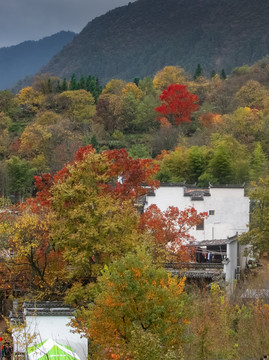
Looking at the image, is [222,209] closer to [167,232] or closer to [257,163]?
[167,232]

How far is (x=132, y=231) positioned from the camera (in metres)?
22.0

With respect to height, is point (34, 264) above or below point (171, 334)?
above

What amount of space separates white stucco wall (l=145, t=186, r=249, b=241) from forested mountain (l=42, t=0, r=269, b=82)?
320ft

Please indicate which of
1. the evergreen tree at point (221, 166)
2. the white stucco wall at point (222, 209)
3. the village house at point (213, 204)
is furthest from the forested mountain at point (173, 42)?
the white stucco wall at point (222, 209)

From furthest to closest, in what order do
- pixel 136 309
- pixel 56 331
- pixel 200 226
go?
pixel 200 226 < pixel 56 331 < pixel 136 309

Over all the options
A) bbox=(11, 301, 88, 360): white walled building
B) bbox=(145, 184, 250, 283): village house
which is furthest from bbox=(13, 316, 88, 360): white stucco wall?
bbox=(145, 184, 250, 283): village house

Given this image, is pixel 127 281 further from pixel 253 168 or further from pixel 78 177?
pixel 253 168

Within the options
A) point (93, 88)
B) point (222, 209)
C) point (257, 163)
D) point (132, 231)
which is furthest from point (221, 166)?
point (93, 88)

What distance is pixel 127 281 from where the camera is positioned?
16.1m

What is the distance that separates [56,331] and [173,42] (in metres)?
156

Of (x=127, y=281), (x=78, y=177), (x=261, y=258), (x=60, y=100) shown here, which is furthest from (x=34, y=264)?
(x=60, y=100)

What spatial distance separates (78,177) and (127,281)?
6881mm

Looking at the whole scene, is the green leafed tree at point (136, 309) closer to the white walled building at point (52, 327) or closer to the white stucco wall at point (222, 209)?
the white walled building at point (52, 327)

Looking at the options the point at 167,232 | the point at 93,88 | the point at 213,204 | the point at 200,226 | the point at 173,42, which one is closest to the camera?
the point at 167,232
